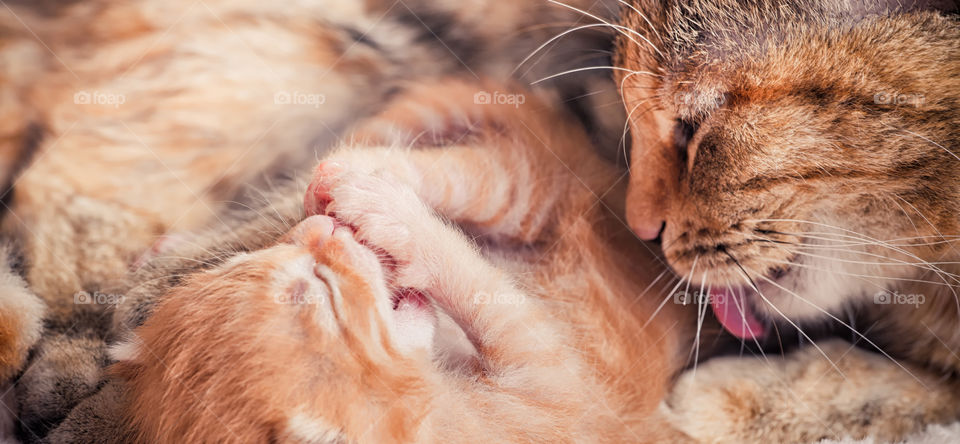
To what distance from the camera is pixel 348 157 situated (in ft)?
2.88

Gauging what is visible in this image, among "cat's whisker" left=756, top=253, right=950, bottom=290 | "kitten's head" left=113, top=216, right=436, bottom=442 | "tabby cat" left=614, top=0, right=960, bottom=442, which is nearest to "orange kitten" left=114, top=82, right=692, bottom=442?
"kitten's head" left=113, top=216, right=436, bottom=442

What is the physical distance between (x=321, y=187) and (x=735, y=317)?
692 millimetres

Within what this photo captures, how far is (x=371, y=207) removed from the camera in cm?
77

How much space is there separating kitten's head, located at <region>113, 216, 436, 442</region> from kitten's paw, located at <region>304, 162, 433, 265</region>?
24 millimetres

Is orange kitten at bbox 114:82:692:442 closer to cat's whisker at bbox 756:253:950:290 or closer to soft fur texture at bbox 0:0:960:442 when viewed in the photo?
soft fur texture at bbox 0:0:960:442

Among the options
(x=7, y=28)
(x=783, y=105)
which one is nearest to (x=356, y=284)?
(x=783, y=105)

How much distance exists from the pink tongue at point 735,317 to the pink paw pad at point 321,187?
2.00 ft

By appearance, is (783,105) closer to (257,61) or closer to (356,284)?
(356,284)

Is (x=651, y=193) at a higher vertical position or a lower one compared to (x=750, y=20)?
lower

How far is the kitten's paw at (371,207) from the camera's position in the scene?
30.2 inches

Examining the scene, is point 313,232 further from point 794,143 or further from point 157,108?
point 794,143

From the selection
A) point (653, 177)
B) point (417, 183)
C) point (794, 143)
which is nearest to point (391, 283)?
point (417, 183)

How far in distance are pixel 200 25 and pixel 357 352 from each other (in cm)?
59

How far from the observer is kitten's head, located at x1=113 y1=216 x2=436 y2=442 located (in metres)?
0.65
